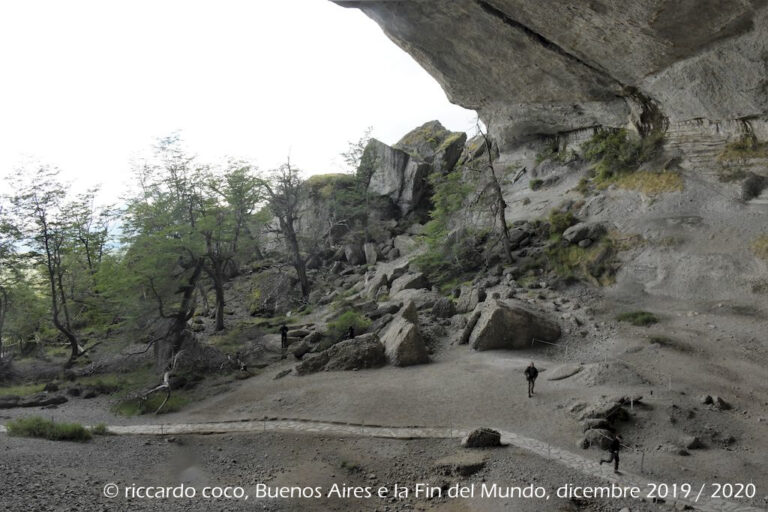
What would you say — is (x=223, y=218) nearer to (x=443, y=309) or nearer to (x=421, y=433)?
(x=443, y=309)

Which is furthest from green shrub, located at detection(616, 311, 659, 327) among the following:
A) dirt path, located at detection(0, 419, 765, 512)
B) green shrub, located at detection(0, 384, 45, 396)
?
green shrub, located at detection(0, 384, 45, 396)

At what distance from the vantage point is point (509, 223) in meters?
32.2

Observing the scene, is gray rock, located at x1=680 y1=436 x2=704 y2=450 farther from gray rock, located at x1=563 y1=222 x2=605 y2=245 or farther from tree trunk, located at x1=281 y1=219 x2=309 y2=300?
tree trunk, located at x1=281 y1=219 x2=309 y2=300

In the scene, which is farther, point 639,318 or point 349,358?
point 349,358

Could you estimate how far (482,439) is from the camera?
12430mm

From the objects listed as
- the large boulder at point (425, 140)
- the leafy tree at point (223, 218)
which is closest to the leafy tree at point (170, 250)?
the leafy tree at point (223, 218)

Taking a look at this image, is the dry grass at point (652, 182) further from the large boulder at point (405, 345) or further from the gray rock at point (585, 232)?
the large boulder at point (405, 345)

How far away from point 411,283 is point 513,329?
1007cm

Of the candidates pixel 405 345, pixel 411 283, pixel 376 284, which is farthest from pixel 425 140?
pixel 405 345

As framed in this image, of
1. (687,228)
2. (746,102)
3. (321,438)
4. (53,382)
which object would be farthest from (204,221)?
(746,102)

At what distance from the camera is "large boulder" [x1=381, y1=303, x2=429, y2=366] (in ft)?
65.5

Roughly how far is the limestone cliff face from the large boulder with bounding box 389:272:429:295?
446 inches

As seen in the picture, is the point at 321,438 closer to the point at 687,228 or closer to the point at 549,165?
the point at 687,228

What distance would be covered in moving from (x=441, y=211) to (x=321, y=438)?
20240mm
